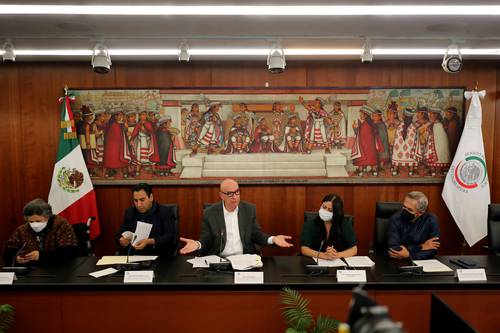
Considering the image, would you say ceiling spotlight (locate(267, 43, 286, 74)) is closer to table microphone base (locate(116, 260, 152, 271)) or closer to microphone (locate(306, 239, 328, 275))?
microphone (locate(306, 239, 328, 275))

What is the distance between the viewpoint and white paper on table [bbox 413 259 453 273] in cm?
221

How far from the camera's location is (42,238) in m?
2.54

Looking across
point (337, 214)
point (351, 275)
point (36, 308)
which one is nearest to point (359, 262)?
point (351, 275)

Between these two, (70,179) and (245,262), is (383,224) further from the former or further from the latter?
(70,179)

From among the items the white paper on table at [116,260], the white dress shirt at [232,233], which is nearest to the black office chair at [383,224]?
the white dress shirt at [232,233]

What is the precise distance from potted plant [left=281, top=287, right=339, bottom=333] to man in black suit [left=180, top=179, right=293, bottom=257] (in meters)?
0.87

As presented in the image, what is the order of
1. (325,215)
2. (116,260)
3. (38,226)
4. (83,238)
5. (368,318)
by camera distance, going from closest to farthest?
(368,318)
(116,260)
(38,226)
(325,215)
(83,238)

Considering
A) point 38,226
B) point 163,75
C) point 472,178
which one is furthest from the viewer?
point 163,75

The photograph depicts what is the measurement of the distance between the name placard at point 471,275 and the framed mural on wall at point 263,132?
6.17ft

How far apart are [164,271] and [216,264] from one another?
355mm

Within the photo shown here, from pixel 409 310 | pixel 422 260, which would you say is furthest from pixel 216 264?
pixel 422 260

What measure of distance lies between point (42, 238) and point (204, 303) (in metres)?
1.46

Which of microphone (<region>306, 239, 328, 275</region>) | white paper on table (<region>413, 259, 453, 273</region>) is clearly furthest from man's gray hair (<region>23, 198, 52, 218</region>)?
white paper on table (<region>413, 259, 453, 273</region>)

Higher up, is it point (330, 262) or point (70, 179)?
point (70, 179)
